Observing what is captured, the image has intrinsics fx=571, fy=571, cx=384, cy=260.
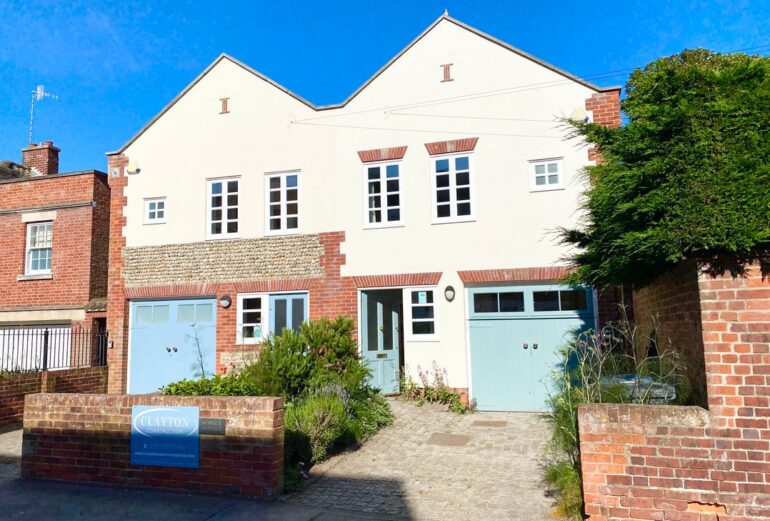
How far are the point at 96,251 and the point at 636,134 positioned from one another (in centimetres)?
1457

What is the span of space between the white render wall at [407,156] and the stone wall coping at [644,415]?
6.92 meters

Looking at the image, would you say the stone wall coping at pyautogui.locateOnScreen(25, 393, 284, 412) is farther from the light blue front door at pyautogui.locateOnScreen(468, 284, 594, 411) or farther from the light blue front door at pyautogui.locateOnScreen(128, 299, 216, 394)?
the light blue front door at pyautogui.locateOnScreen(128, 299, 216, 394)

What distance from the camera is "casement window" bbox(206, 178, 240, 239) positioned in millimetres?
14102

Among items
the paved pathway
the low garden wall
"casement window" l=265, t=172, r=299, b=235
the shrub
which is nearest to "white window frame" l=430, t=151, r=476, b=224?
"casement window" l=265, t=172, r=299, b=235

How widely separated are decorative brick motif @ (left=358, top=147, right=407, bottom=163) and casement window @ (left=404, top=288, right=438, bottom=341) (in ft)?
9.93

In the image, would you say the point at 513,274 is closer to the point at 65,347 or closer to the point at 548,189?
the point at 548,189

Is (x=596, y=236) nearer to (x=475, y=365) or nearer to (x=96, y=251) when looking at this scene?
(x=475, y=365)

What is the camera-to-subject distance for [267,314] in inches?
527

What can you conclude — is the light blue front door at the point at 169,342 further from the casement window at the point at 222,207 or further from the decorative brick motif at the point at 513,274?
the decorative brick motif at the point at 513,274

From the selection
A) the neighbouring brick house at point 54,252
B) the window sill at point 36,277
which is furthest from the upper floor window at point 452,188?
the window sill at point 36,277

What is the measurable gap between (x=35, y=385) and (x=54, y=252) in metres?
5.45

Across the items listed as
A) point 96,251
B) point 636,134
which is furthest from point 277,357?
point 96,251

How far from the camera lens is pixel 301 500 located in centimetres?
623

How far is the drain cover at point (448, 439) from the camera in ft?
29.0
